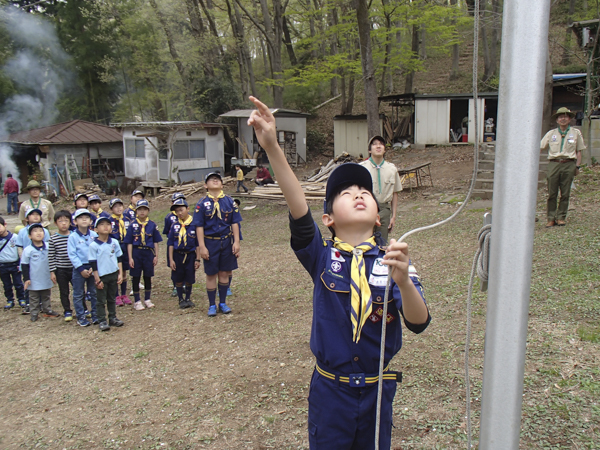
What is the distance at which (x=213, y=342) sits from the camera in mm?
6066

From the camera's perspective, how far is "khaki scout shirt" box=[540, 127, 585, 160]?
8281 millimetres

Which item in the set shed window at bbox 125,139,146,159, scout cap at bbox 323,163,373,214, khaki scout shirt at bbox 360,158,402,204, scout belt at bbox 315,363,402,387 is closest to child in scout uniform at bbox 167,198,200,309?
khaki scout shirt at bbox 360,158,402,204

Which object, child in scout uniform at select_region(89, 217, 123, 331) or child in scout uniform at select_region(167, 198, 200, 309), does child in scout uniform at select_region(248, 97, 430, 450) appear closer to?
child in scout uniform at select_region(89, 217, 123, 331)

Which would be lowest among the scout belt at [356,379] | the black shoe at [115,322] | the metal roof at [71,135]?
the black shoe at [115,322]

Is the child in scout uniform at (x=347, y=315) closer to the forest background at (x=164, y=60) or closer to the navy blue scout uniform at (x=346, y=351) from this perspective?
the navy blue scout uniform at (x=346, y=351)

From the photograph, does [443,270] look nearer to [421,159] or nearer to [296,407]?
[296,407]

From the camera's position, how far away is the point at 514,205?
1717mm

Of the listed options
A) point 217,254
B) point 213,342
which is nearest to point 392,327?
point 213,342

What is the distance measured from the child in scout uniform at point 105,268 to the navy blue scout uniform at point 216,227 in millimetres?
1309

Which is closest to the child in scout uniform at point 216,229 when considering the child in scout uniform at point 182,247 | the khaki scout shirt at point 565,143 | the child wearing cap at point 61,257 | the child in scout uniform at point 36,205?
the child in scout uniform at point 182,247

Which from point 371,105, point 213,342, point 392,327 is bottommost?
A: point 213,342

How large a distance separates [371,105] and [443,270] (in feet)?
37.8

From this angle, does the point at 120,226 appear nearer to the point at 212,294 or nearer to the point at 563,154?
the point at 212,294

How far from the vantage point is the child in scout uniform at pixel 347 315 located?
2246mm
